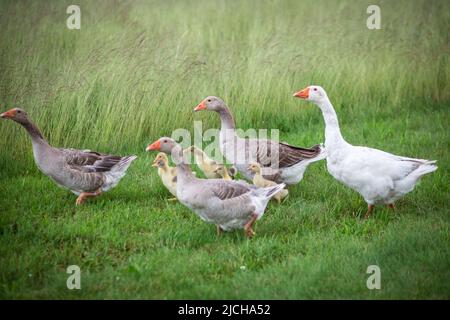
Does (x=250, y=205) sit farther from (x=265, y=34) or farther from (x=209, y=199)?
(x=265, y=34)

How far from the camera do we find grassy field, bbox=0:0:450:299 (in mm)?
6238

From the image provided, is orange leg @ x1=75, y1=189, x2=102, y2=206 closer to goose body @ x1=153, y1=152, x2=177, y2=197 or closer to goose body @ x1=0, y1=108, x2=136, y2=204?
goose body @ x1=0, y1=108, x2=136, y2=204

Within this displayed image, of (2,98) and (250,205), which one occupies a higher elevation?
(2,98)

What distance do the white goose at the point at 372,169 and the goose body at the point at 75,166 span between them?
2796 mm

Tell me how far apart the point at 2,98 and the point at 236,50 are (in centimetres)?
515

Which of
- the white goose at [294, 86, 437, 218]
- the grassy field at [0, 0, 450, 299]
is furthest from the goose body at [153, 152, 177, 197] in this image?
the white goose at [294, 86, 437, 218]

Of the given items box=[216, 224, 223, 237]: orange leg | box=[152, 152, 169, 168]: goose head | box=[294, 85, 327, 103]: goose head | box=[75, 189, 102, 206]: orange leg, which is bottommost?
box=[216, 224, 223, 237]: orange leg

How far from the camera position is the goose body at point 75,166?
7785 mm

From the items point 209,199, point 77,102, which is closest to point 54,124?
point 77,102

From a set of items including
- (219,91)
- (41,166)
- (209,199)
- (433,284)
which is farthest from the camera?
(219,91)

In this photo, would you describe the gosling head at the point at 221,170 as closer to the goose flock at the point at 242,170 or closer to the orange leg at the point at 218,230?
the goose flock at the point at 242,170

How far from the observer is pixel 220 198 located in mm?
6852

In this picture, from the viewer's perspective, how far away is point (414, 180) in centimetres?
731

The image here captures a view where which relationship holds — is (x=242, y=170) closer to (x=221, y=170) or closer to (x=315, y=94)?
(x=221, y=170)
